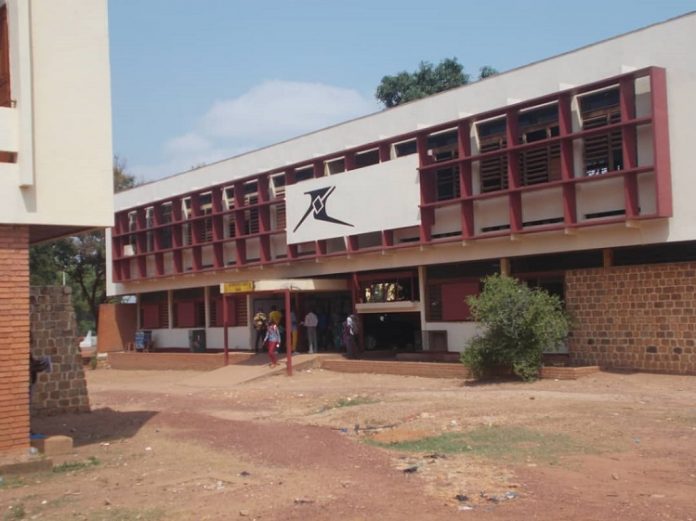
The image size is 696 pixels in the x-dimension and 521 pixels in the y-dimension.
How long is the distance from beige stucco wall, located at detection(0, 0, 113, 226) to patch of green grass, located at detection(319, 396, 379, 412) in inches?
269

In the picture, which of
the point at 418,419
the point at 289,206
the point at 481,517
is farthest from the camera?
the point at 289,206

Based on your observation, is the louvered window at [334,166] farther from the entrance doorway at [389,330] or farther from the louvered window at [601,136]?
the louvered window at [601,136]

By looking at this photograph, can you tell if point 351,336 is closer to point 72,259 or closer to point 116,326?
point 116,326

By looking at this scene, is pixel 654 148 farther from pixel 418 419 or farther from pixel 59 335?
pixel 59 335

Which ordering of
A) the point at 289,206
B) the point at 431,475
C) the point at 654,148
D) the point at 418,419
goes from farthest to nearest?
1. the point at 289,206
2. the point at 654,148
3. the point at 418,419
4. the point at 431,475

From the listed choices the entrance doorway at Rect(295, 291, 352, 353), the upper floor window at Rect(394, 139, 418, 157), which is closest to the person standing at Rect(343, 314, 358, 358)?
the entrance doorway at Rect(295, 291, 352, 353)

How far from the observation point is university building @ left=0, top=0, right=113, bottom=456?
1061 cm

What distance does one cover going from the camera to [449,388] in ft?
59.7

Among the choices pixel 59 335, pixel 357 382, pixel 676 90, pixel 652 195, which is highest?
pixel 676 90

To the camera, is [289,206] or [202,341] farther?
[202,341]

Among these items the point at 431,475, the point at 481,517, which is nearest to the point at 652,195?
the point at 431,475

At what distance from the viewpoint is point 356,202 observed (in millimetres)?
24203

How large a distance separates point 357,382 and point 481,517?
46.6ft

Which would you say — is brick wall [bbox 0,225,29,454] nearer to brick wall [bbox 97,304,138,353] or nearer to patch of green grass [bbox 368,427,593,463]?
patch of green grass [bbox 368,427,593,463]
